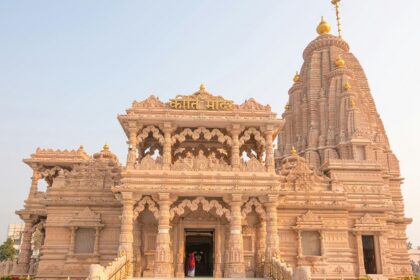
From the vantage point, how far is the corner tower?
2889cm

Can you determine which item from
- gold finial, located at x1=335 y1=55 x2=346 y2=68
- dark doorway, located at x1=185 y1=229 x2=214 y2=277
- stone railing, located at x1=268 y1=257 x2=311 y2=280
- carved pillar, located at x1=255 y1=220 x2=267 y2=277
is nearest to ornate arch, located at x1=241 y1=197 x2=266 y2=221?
carved pillar, located at x1=255 y1=220 x2=267 y2=277

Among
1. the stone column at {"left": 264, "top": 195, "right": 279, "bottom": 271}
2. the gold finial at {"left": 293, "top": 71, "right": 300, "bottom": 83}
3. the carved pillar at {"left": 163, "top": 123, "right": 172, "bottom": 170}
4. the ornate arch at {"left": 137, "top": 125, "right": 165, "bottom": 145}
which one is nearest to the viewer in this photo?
the stone column at {"left": 264, "top": 195, "right": 279, "bottom": 271}

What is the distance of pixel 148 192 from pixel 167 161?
1773 mm

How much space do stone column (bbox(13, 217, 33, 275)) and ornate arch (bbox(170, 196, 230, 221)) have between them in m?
12.9

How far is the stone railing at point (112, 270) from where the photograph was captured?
12.5 metres

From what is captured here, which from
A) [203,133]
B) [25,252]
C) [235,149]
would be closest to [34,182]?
[25,252]

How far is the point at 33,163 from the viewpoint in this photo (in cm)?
2719

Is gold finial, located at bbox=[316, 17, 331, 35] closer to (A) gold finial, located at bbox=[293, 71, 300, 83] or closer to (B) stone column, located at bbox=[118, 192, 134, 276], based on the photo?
(A) gold finial, located at bbox=[293, 71, 300, 83]

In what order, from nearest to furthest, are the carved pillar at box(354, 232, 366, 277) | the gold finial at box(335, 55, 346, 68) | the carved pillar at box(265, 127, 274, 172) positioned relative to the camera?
the carved pillar at box(265, 127, 274, 172), the carved pillar at box(354, 232, 366, 277), the gold finial at box(335, 55, 346, 68)

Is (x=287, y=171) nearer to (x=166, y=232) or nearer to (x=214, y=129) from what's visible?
(x=214, y=129)

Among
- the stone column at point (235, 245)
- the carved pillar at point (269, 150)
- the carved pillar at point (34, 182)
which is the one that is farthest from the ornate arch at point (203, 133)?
the carved pillar at point (34, 182)

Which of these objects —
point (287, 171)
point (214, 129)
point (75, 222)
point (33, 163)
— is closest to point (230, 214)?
point (214, 129)

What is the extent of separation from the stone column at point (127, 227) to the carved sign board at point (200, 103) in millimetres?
5034

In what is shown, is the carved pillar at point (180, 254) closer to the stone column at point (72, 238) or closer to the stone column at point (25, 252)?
the stone column at point (72, 238)
